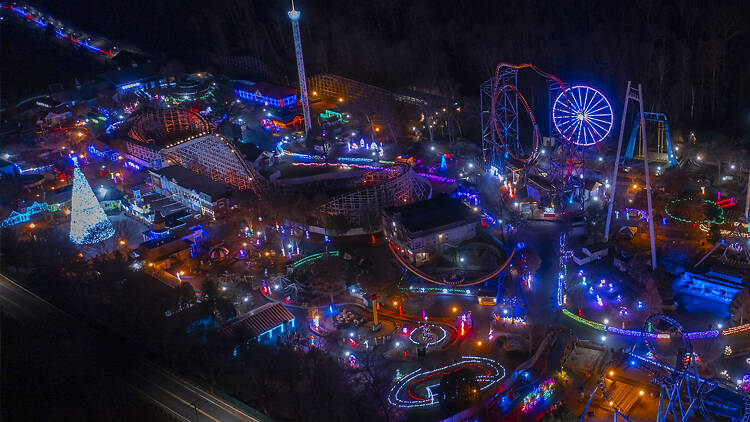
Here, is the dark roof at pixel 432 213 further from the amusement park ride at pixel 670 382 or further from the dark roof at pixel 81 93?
the dark roof at pixel 81 93

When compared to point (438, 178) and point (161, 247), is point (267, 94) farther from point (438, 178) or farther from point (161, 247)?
point (161, 247)

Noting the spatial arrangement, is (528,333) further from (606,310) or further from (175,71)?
(175,71)

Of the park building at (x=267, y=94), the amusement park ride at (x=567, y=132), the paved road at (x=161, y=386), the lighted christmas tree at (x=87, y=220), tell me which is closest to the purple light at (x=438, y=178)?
the amusement park ride at (x=567, y=132)

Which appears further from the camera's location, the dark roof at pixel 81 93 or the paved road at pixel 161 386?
the dark roof at pixel 81 93

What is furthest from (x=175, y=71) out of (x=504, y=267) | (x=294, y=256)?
(x=504, y=267)

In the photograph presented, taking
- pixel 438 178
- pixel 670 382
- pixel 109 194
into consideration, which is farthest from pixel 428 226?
pixel 109 194
